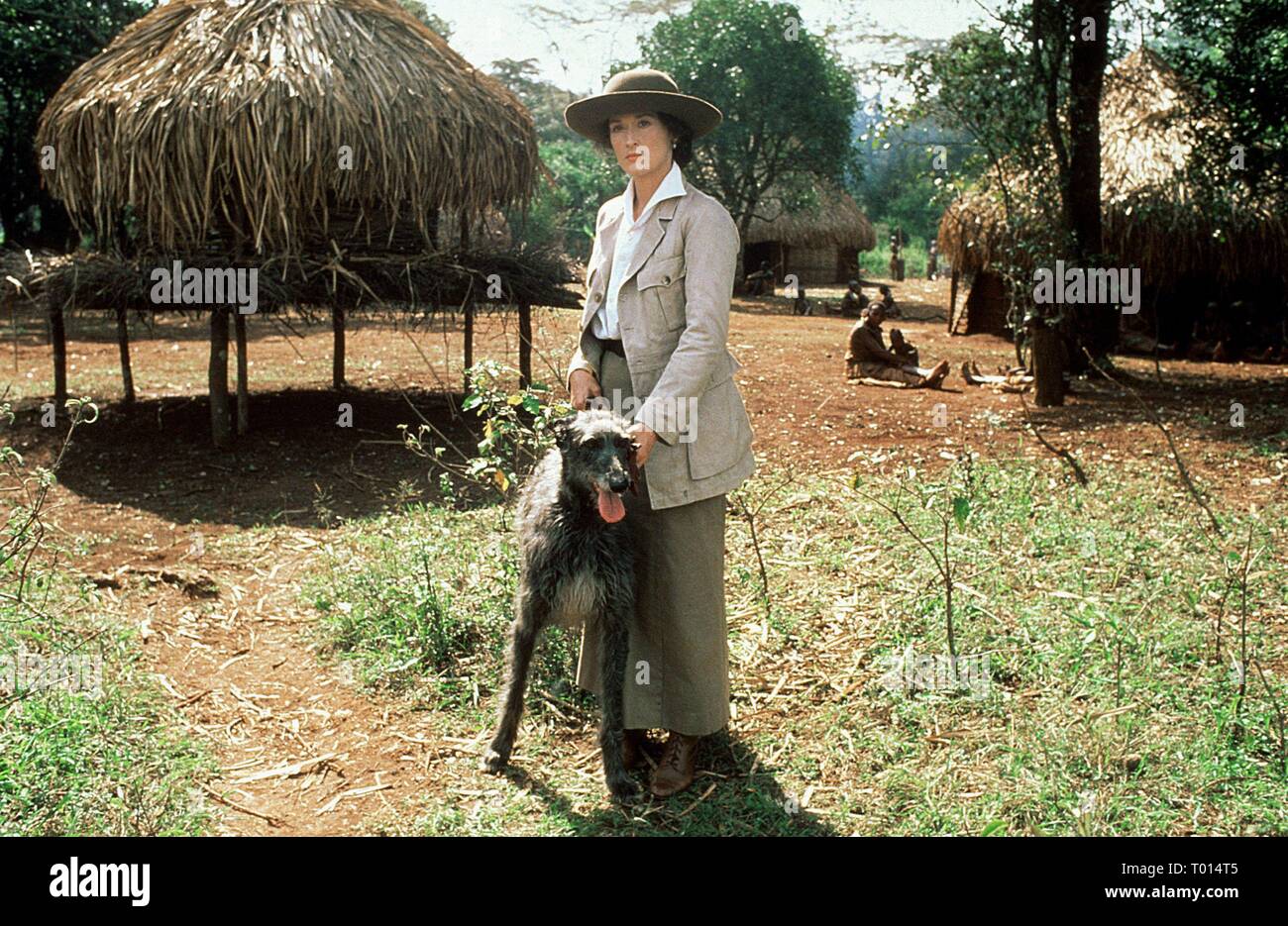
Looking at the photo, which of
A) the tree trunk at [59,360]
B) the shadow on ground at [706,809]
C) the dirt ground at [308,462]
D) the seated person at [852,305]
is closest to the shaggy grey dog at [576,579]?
the shadow on ground at [706,809]

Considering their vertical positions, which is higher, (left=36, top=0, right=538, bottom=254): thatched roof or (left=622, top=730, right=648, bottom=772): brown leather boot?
(left=36, top=0, right=538, bottom=254): thatched roof

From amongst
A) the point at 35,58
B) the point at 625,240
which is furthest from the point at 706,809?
the point at 35,58

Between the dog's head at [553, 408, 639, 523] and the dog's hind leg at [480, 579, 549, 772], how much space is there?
1.64 ft

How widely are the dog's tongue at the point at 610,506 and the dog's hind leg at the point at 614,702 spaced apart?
56 cm

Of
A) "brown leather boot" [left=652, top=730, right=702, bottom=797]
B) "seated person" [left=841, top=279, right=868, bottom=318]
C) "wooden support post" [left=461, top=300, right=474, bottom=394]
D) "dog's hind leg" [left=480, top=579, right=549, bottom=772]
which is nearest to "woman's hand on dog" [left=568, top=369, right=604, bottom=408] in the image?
"dog's hind leg" [left=480, top=579, right=549, bottom=772]

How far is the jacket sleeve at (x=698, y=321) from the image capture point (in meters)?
3.27

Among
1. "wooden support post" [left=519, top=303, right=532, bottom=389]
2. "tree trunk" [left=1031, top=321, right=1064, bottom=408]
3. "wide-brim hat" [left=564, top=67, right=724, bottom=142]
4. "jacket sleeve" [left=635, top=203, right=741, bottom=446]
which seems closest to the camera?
"jacket sleeve" [left=635, top=203, right=741, bottom=446]

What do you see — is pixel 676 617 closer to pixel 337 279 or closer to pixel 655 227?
pixel 655 227

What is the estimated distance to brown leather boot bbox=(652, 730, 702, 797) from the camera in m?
3.61

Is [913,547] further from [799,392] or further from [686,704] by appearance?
A: [799,392]

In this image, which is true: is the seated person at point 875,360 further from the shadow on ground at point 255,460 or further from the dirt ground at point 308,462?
the shadow on ground at point 255,460

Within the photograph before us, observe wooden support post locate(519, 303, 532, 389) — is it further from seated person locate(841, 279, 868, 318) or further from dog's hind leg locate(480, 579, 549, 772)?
seated person locate(841, 279, 868, 318)

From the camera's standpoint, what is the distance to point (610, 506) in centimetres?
314
